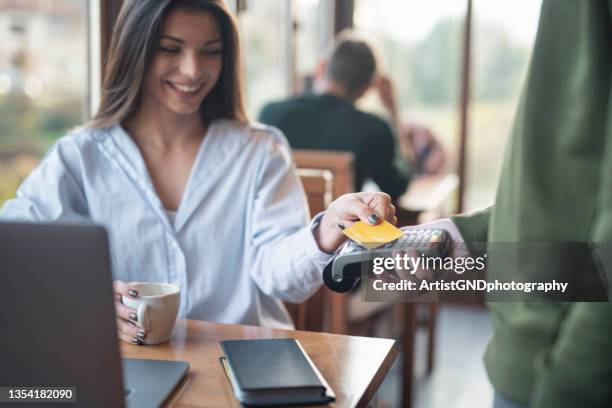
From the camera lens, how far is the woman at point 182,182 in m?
1.44

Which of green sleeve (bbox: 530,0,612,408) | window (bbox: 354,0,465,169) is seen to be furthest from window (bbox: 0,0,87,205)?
window (bbox: 354,0,465,169)

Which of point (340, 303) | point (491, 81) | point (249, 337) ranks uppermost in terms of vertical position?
point (491, 81)

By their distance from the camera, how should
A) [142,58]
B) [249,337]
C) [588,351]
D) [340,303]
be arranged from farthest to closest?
[340,303] < [142,58] < [249,337] < [588,351]

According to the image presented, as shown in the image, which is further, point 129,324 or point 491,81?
point 491,81

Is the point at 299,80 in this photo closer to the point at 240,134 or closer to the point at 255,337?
the point at 240,134

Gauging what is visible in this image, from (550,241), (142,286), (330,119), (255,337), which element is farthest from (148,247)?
(330,119)

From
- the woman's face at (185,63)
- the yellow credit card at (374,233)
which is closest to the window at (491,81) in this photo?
the woman's face at (185,63)

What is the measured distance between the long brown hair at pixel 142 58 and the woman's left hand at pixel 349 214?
1.47 feet

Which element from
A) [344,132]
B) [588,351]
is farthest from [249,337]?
[344,132]

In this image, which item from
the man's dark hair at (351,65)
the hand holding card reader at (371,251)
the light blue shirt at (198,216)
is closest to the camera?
the hand holding card reader at (371,251)

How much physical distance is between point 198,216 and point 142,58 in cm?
32

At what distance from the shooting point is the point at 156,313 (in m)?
1.07

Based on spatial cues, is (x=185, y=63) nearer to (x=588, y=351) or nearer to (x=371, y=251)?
(x=371, y=251)

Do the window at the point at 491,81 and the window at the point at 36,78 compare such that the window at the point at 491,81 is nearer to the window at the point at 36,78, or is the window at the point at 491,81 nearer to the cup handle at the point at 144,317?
the window at the point at 36,78
